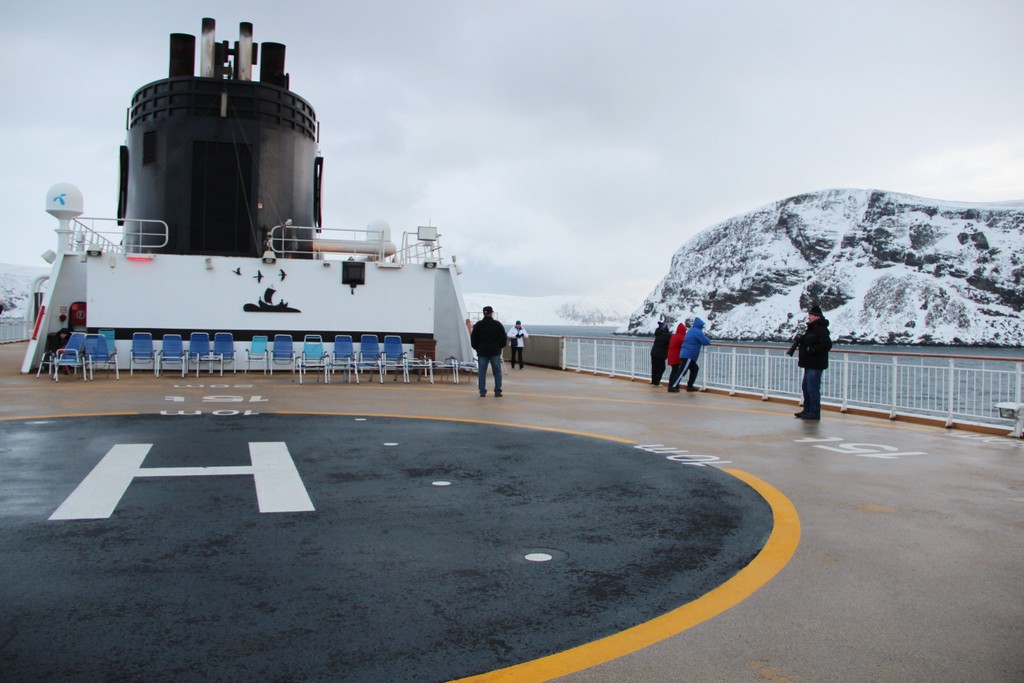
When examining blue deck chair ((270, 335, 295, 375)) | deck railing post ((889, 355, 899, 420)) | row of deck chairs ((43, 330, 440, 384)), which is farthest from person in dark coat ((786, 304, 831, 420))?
blue deck chair ((270, 335, 295, 375))

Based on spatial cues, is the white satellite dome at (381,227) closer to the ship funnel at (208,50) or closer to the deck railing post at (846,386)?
the ship funnel at (208,50)

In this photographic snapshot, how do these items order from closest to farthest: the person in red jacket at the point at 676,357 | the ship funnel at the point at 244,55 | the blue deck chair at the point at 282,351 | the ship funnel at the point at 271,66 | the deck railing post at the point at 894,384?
the deck railing post at the point at 894,384, the person in red jacket at the point at 676,357, the blue deck chair at the point at 282,351, the ship funnel at the point at 244,55, the ship funnel at the point at 271,66

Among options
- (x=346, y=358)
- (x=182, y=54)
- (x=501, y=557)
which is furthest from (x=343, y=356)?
(x=501, y=557)

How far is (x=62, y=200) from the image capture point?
18.0m

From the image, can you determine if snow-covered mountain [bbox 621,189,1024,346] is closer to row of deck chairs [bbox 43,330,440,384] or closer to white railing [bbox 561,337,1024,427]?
white railing [bbox 561,337,1024,427]

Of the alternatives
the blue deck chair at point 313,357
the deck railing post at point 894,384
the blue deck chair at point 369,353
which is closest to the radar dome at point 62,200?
the blue deck chair at point 313,357

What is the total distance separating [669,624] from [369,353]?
14.6 m

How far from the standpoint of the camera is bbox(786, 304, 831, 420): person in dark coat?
10750mm

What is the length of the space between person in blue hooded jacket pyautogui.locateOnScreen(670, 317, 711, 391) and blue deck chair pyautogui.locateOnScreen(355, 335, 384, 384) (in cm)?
662

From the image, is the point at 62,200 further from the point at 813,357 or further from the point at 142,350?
the point at 813,357

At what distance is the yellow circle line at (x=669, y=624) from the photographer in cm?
271

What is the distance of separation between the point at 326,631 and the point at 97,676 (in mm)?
820

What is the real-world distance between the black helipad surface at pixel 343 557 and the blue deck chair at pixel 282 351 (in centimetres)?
979

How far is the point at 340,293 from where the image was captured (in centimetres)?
1838
